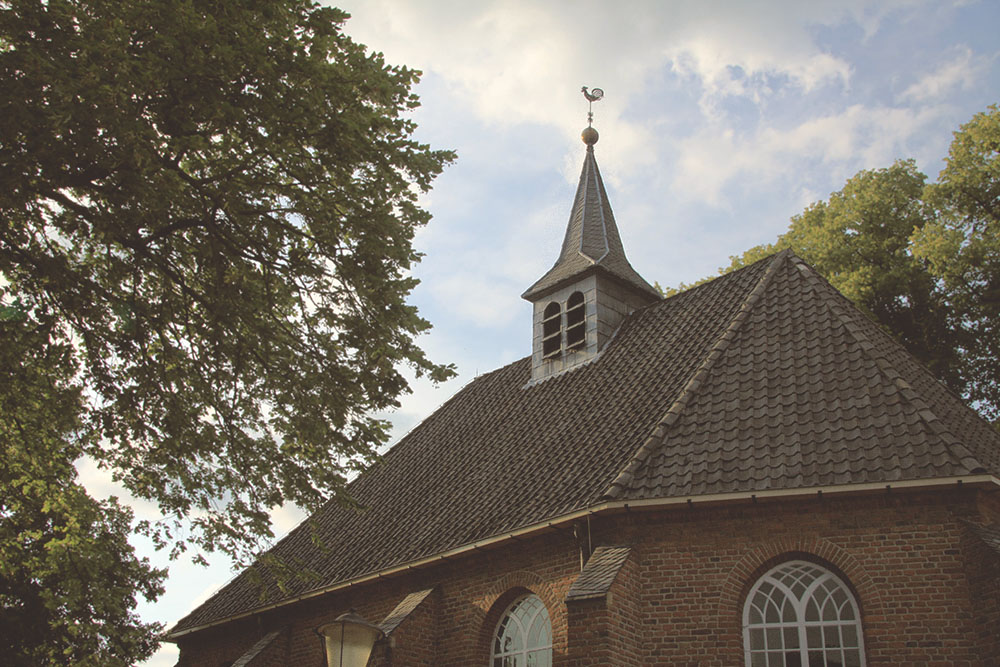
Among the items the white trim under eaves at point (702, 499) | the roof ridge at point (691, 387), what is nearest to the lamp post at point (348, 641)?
the white trim under eaves at point (702, 499)

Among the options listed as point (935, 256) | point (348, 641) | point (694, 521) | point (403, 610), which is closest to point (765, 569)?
point (694, 521)

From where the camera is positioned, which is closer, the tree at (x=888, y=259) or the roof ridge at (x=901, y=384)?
the roof ridge at (x=901, y=384)

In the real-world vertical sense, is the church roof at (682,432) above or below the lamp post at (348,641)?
above

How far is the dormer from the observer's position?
18.8 meters

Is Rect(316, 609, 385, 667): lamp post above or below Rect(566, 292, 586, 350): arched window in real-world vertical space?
below

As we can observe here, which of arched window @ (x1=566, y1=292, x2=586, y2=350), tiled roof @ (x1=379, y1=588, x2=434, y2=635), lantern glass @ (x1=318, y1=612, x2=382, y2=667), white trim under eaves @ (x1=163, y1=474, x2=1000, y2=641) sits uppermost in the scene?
arched window @ (x1=566, y1=292, x2=586, y2=350)

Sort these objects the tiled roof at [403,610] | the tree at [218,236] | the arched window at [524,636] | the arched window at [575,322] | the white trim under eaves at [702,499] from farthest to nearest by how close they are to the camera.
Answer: the arched window at [575,322], the tiled roof at [403,610], the arched window at [524,636], the white trim under eaves at [702,499], the tree at [218,236]

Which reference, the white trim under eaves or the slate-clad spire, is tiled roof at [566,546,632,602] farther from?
the slate-clad spire

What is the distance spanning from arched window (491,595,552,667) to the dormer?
629 centimetres

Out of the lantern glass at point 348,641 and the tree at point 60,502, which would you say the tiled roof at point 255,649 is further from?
the lantern glass at point 348,641

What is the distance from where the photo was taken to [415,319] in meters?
9.76

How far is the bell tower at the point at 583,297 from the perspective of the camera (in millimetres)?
18766

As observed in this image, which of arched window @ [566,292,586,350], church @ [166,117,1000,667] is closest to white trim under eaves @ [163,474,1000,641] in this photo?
church @ [166,117,1000,667]

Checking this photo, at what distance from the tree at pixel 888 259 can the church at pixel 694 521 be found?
226 inches
